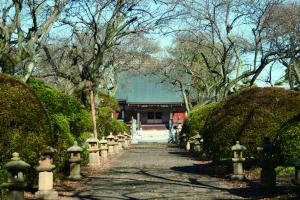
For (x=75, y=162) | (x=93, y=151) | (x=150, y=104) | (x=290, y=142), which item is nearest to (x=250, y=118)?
(x=290, y=142)

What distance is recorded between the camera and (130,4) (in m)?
22.8

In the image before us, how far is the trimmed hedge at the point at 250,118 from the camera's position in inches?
609

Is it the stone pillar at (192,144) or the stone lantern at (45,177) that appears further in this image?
the stone pillar at (192,144)

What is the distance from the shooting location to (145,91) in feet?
213

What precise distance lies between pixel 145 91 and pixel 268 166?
5309 cm

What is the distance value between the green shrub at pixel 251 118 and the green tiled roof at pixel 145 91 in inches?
1733

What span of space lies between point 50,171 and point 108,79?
1587 inches

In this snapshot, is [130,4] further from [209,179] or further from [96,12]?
[209,179]

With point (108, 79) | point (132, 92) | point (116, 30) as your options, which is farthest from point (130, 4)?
point (132, 92)

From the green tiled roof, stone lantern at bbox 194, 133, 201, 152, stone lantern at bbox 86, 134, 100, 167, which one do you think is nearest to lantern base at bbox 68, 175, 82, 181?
stone lantern at bbox 86, 134, 100, 167

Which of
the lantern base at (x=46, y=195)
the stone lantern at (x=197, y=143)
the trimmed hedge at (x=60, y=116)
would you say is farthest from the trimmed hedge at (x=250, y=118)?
the stone lantern at (x=197, y=143)

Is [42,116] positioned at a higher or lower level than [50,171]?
higher

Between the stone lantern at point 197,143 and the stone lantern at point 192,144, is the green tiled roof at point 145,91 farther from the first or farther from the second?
the stone lantern at point 197,143

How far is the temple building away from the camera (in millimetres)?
61906
